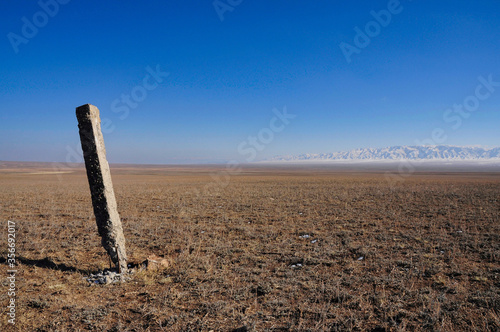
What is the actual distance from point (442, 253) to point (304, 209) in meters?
7.81

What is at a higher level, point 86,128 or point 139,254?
point 86,128

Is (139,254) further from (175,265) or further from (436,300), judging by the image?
(436,300)

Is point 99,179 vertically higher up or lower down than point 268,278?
higher up

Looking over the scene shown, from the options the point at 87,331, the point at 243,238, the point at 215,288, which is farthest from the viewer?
the point at 243,238

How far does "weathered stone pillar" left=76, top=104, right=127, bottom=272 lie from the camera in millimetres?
5512

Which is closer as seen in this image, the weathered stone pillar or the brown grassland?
the brown grassland

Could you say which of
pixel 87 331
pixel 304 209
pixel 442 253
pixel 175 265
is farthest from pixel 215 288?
pixel 304 209

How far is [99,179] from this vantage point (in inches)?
221

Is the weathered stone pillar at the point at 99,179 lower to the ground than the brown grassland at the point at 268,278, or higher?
higher

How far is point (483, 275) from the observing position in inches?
224

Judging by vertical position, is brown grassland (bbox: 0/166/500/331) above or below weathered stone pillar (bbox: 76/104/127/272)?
below

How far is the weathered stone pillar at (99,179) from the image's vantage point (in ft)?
18.1

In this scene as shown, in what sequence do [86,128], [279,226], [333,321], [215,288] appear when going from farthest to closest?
[279,226] → [86,128] → [215,288] → [333,321]

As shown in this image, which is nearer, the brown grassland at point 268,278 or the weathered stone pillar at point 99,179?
the brown grassland at point 268,278
